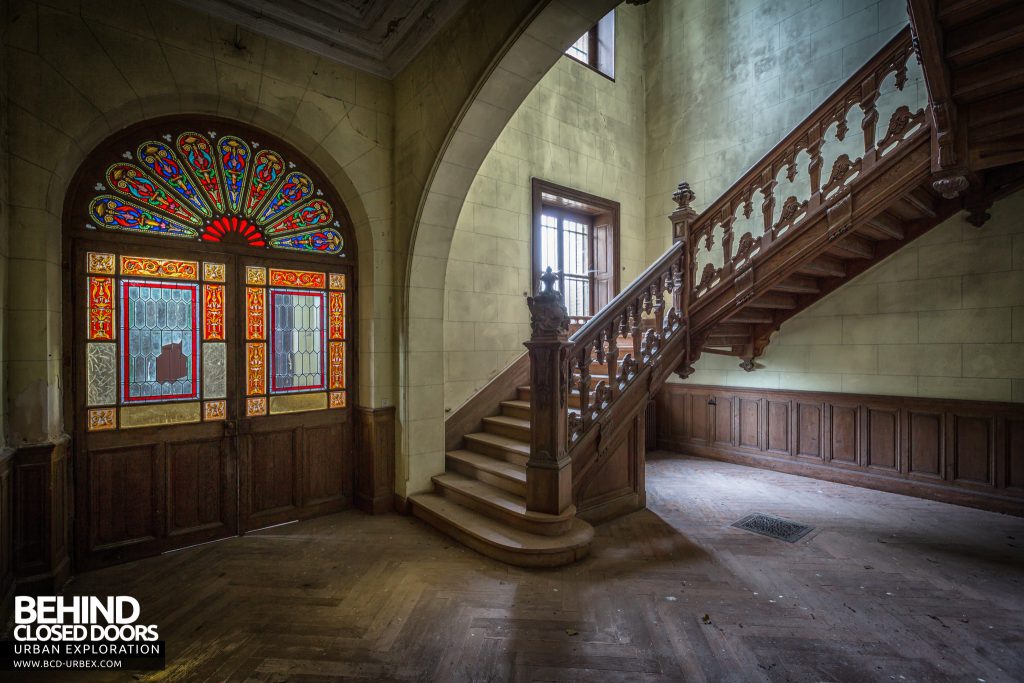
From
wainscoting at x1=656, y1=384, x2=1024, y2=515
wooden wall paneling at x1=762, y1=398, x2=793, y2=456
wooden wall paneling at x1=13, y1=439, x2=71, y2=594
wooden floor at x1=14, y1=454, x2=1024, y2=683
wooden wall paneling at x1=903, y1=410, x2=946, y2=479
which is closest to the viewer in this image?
wooden floor at x1=14, y1=454, x2=1024, y2=683

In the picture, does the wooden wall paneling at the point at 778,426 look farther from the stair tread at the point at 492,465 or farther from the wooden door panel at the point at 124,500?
the wooden door panel at the point at 124,500

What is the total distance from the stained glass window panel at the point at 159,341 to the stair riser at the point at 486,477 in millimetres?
2152

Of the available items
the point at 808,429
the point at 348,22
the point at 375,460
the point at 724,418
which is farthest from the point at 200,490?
the point at 808,429

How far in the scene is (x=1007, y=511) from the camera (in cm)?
401

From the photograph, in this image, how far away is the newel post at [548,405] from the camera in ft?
10.5

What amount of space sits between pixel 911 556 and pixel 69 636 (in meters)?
5.13

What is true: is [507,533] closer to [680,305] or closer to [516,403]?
[516,403]

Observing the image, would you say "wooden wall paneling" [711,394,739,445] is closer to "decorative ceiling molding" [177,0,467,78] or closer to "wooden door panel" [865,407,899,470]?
"wooden door panel" [865,407,899,470]

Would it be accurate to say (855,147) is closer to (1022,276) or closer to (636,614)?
(1022,276)

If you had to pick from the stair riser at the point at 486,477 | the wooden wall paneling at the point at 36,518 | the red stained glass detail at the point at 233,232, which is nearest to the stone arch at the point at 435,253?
the stair riser at the point at 486,477

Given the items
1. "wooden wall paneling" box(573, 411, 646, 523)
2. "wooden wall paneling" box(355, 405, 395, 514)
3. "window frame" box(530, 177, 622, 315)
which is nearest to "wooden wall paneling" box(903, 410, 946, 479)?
"wooden wall paneling" box(573, 411, 646, 523)

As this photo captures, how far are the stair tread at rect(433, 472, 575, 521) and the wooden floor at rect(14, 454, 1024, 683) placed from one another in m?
0.36

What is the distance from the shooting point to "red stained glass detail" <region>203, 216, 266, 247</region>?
3.55 metres

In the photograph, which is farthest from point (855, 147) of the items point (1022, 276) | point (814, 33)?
point (1022, 276)
